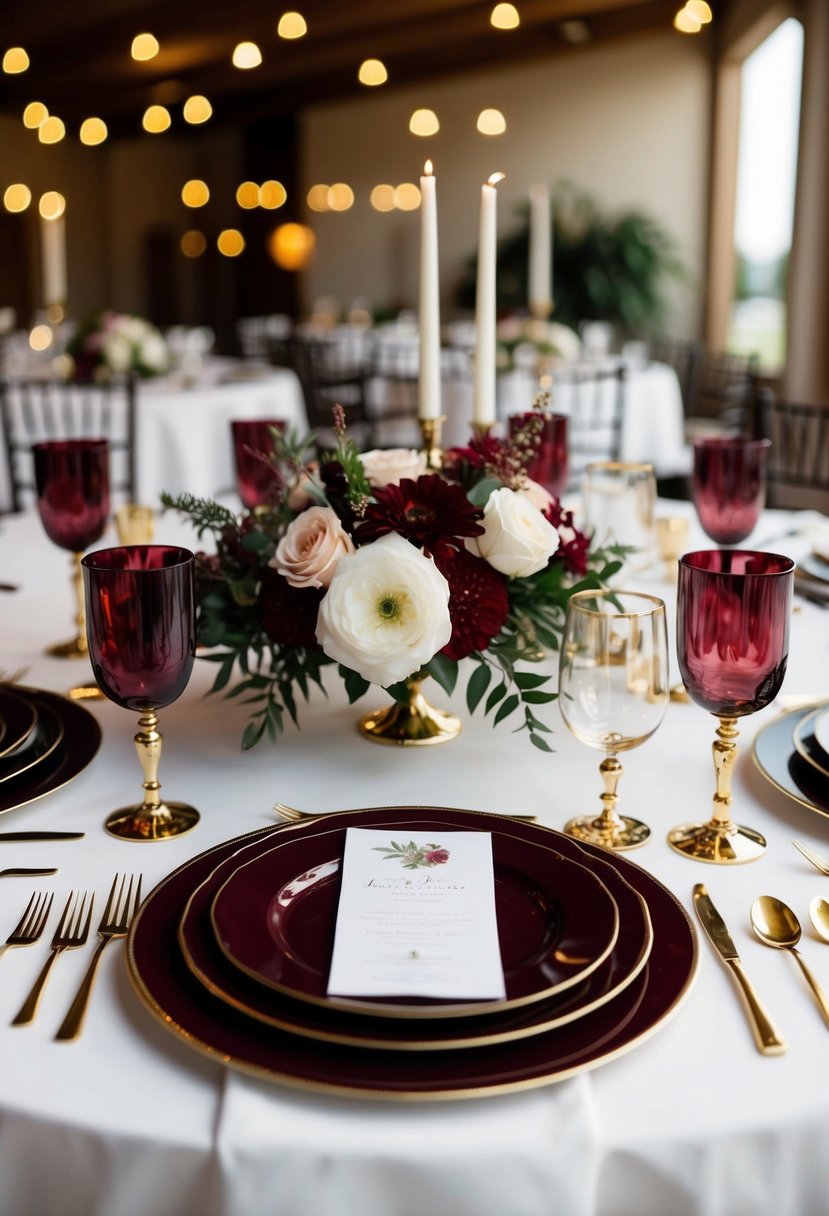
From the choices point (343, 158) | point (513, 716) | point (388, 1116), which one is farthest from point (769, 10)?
point (388, 1116)

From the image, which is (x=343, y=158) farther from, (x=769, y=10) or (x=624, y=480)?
(x=624, y=480)

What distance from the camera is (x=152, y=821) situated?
3.06 ft

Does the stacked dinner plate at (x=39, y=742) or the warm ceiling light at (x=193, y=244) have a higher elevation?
the warm ceiling light at (x=193, y=244)

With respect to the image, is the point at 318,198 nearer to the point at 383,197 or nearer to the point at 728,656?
the point at 383,197

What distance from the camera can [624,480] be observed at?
1589mm

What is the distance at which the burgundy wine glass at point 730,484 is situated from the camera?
4.66 feet

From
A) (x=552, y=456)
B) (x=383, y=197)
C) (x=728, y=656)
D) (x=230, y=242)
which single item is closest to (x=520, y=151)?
(x=383, y=197)

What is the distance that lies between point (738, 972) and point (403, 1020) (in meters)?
0.23

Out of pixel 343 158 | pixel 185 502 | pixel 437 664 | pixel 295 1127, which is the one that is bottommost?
pixel 295 1127

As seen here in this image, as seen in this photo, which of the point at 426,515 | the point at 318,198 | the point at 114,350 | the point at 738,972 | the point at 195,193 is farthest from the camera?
the point at 195,193

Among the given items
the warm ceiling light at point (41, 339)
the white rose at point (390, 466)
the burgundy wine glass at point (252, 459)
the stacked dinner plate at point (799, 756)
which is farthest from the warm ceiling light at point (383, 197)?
the stacked dinner plate at point (799, 756)

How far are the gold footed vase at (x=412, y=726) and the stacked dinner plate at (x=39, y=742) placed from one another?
0.88ft

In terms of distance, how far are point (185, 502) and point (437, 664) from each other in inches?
12.5

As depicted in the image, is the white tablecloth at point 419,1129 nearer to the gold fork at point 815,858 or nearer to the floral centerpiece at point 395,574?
the gold fork at point 815,858
